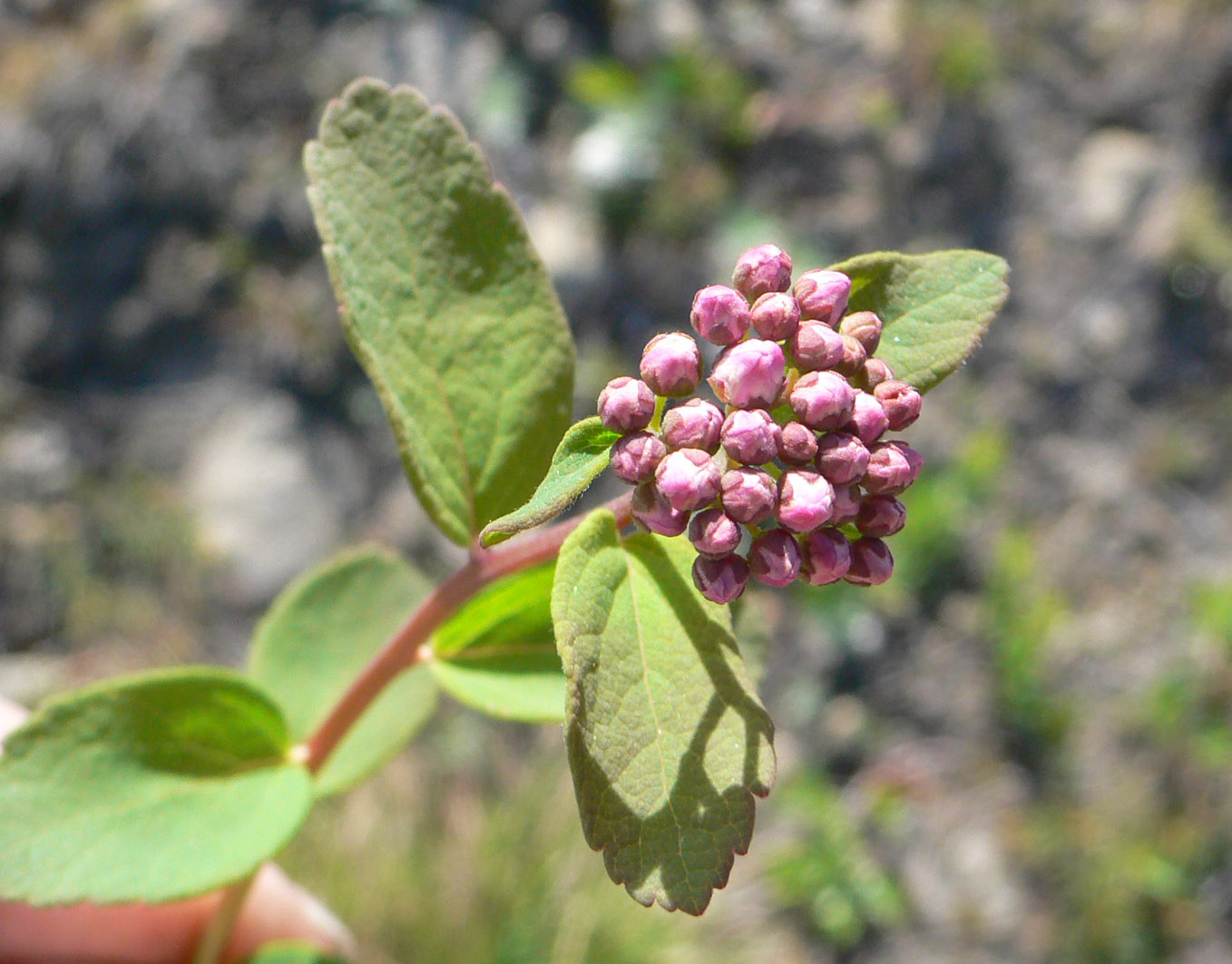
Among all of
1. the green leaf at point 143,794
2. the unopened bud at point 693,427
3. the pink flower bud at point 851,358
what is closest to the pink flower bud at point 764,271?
the pink flower bud at point 851,358

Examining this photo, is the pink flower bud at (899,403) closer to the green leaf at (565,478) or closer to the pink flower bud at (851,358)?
the pink flower bud at (851,358)

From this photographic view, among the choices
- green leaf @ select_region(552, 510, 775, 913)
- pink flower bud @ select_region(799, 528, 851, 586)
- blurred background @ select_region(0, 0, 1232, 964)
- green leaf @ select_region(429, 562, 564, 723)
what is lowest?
blurred background @ select_region(0, 0, 1232, 964)

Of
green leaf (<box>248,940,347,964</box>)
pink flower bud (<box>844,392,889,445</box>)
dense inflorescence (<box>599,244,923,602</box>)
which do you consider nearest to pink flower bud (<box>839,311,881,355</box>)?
dense inflorescence (<box>599,244,923,602</box>)

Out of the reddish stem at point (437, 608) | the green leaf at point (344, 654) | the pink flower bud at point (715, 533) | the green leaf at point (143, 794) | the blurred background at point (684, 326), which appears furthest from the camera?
the blurred background at point (684, 326)

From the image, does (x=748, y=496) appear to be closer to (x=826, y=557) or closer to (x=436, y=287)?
(x=826, y=557)

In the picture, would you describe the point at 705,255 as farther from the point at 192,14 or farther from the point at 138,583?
the point at 138,583

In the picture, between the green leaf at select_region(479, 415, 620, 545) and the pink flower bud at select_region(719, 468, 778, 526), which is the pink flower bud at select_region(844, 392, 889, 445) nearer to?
the pink flower bud at select_region(719, 468, 778, 526)

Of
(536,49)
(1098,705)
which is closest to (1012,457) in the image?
(1098,705)
